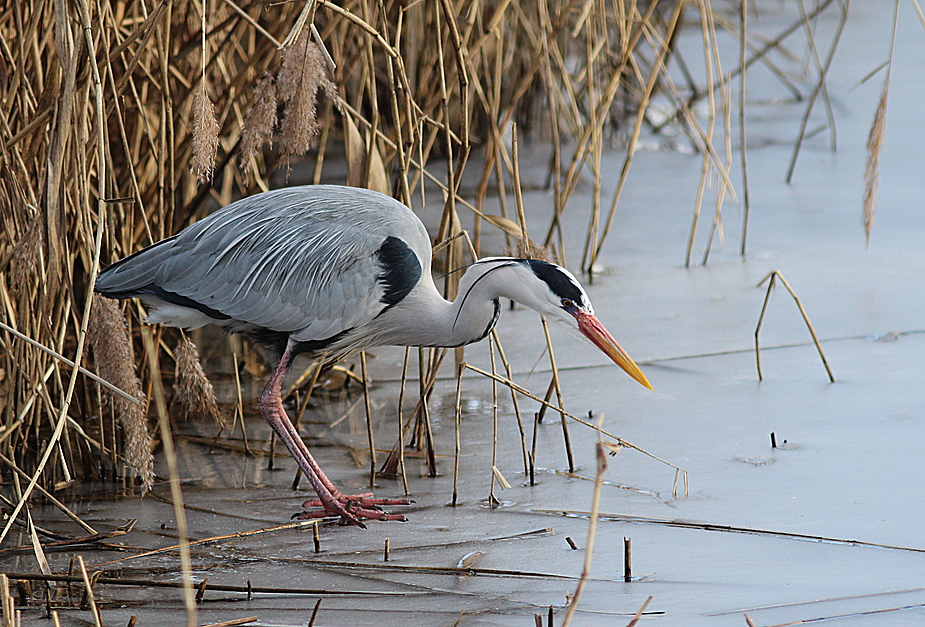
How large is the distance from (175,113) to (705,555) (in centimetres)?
220

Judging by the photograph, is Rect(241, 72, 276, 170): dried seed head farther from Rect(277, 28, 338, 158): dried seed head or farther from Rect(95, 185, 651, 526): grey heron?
Rect(95, 185, 651, 526): grey heron

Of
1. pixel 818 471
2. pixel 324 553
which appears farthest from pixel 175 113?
pixel 818 471

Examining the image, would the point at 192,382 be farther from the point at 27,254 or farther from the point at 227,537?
the point at 27,254

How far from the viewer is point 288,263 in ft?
10.3

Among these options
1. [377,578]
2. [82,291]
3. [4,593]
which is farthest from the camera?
[82,291]

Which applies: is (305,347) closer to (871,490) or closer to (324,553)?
(324,553)

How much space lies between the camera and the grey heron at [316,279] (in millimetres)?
3102

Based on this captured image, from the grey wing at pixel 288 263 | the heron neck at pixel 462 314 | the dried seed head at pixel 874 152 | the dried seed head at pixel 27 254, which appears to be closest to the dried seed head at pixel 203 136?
the dried seed head at pixel 27 254

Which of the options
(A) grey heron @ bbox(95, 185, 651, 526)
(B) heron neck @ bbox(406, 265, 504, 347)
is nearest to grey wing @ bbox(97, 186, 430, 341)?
(A) grey heron @ bbox(95, 185, 651, 526)

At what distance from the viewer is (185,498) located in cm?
320

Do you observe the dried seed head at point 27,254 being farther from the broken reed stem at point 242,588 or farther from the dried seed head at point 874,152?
the dried seed head at point 874,152

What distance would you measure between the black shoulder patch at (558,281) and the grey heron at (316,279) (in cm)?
6

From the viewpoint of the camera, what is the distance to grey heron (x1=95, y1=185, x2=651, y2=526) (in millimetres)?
3102

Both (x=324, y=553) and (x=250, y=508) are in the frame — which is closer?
(x=324, y=553)
